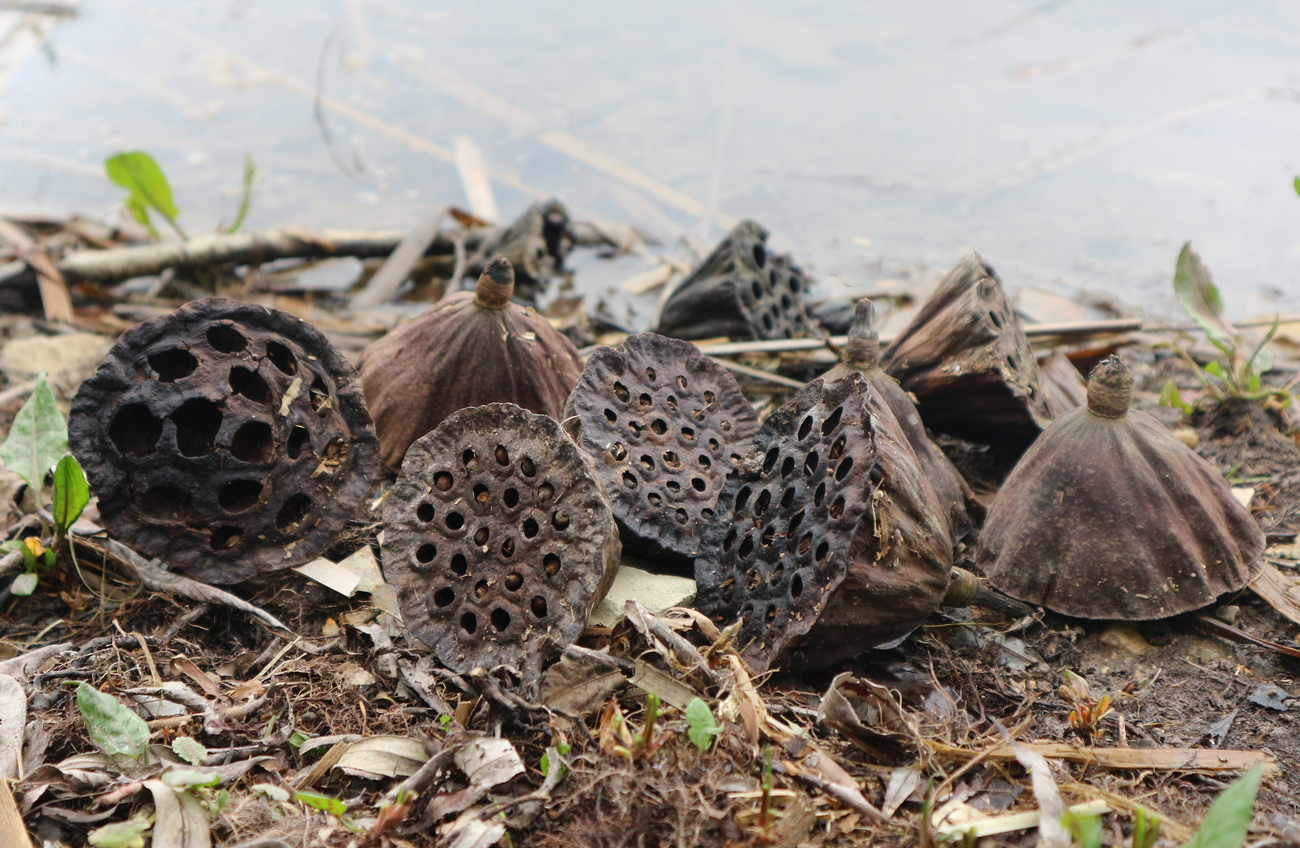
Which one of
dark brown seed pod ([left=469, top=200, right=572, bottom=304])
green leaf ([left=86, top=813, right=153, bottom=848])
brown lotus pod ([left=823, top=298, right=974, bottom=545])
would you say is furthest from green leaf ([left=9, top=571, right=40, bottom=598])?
dark brown seed pod ([left=469, top=200, right=572, bottom=304])

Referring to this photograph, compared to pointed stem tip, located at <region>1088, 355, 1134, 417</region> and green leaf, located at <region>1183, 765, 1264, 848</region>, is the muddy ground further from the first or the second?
pointed stem tip, located at <region>1088, 355, 1134, 417</region>

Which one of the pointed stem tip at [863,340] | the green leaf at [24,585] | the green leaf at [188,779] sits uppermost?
the pointed stem tip at [863,340]

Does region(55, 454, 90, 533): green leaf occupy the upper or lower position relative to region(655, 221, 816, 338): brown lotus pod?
lower

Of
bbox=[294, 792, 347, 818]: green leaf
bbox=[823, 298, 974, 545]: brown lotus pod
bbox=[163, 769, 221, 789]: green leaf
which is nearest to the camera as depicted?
bbox=[294, 792, 347, 818]: green leaf

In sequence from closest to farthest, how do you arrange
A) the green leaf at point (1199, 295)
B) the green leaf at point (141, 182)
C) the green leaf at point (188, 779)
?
the green leaf at point (188, 779) < the green leaf at point (1199, 295) < the green leaf at point (141, 182)

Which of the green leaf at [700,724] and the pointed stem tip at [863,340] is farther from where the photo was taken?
the pointed stem tip at [863,340]

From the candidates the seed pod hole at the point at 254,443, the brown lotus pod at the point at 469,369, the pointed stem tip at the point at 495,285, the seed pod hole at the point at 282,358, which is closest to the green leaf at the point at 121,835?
the seed pod hole at the point at 254,443

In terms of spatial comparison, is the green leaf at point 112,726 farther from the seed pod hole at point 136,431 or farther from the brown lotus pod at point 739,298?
the brown lotus pod at point 739,298
